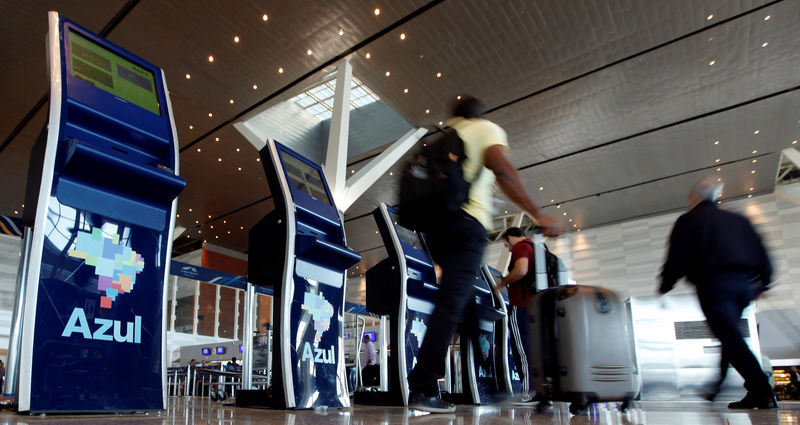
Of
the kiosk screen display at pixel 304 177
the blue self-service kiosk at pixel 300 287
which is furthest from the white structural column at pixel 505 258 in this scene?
the blue self-service kiosk at pixel 300 287

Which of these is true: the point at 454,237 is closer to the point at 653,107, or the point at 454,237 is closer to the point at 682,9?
the point at 682,9

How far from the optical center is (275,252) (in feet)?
10.4

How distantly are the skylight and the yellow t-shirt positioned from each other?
11187mm

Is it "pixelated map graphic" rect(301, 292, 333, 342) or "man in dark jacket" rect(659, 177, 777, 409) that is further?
"pixelated map graphic" rect(301, 292, 333, 342)

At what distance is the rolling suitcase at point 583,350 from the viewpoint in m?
2.25

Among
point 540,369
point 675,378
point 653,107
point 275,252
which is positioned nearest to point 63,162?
point 275,252

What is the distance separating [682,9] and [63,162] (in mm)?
10009

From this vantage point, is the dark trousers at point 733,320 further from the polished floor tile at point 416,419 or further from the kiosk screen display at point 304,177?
the kiosk screen display at point 304,177

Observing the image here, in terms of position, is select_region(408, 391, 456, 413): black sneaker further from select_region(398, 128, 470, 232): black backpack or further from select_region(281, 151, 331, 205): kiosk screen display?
select_region(281, 151, 331, 205): kiosk screen display

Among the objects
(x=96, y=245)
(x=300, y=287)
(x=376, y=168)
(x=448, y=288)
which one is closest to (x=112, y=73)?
(x=96, y=245)

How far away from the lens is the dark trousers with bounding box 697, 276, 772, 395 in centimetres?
294

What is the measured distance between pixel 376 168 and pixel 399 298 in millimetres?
8383

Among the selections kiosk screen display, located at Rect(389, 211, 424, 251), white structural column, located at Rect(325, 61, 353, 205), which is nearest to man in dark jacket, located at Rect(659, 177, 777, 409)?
kiosk screen display, located at Rect(389, 211, 424, 251)

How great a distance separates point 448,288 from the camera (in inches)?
85.8
